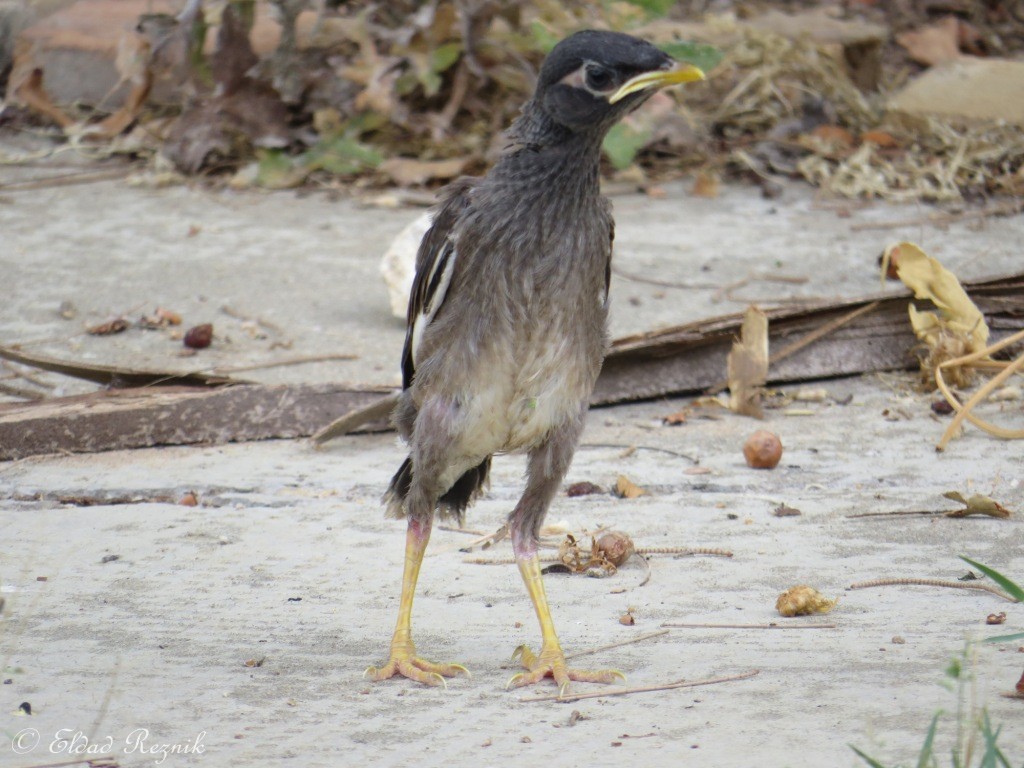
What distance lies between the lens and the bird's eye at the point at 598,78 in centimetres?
367

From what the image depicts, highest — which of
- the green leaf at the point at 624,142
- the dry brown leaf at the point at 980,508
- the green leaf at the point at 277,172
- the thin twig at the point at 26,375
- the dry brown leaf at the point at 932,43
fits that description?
the dry brown leaf at the point at 932,43

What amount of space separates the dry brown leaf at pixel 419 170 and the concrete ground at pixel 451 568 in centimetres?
131

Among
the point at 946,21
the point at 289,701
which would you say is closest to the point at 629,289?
the point at 289,701

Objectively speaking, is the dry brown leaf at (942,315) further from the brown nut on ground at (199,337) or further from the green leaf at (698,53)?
the brown nut on ground at (199,337)

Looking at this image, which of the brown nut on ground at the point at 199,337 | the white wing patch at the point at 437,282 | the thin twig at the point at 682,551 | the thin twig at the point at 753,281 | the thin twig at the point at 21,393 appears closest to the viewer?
the white wing patch at the point at 437,282

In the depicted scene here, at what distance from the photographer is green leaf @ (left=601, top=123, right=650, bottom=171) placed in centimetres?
881

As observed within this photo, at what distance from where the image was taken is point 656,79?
3.64 m

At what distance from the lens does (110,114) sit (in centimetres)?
1040

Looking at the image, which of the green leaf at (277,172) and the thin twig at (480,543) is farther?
the green leaf at (277,172)

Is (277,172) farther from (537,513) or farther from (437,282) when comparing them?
(537,513)

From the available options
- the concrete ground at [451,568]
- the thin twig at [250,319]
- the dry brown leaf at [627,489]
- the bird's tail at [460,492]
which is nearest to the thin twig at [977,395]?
the concrete ground at [451,568]

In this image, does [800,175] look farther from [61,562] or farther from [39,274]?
[61,562]

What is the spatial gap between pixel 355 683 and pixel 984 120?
7538mm

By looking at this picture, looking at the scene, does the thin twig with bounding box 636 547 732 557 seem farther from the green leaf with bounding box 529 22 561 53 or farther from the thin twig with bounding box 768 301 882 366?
the green leaf with bounding box 529 22 561 53
